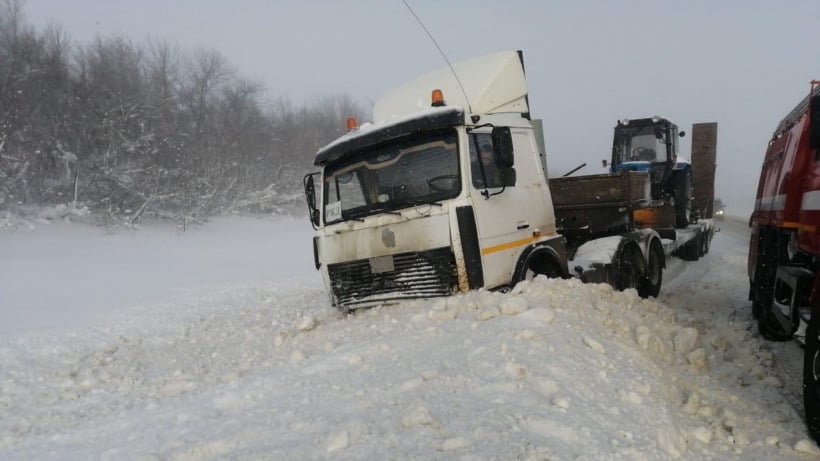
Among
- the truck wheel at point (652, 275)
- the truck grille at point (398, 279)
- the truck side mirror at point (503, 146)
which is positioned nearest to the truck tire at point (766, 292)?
the truck wheel at point (652, 275)

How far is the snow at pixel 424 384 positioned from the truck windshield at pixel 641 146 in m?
6.10

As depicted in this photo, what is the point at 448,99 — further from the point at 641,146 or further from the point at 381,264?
the point at 641,146

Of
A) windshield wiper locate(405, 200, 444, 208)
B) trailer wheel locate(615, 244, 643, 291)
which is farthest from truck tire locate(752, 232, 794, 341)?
windshield wiper locate(405, 200, 444, 208)

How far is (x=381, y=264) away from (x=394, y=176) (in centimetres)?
93

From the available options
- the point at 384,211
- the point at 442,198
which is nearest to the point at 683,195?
the point at 442,198

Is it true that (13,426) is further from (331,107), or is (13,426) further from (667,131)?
(331,107)

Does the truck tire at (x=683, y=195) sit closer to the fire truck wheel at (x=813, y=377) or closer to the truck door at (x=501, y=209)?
the truck door at (x=501, y=209)

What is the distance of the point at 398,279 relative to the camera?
529cm

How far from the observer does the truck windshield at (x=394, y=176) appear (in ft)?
17.0

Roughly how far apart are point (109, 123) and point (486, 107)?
19692 millimetres

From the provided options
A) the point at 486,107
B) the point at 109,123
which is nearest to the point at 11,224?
the point at 109,123

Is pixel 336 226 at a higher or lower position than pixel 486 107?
lower

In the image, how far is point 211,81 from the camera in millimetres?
34406

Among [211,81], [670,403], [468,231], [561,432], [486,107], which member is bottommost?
[670,403]
